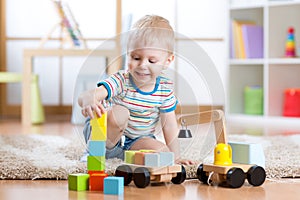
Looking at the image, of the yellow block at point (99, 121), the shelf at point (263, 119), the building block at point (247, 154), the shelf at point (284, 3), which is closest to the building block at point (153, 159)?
the yellow block at point (99, 121)

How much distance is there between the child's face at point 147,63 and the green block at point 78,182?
24cm

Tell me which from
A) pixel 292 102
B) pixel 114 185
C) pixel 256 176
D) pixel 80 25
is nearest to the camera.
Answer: pixel 114 185

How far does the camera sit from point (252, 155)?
4.48ft

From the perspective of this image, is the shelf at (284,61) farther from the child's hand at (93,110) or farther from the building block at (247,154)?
the child's hand at (93,110)

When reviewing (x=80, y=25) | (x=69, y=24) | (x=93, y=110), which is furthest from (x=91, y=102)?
(x=80, y=25)

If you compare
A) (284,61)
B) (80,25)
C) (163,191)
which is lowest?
(163,191)

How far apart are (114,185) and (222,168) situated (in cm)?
24

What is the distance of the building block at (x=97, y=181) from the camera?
1.25 m

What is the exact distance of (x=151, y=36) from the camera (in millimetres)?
1285

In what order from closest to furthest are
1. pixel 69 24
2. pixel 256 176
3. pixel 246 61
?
pixel 256 176, pixel 69 24, pixel 246 61

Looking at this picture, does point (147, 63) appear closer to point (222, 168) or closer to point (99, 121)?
point (99, 121)

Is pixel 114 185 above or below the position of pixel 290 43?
below

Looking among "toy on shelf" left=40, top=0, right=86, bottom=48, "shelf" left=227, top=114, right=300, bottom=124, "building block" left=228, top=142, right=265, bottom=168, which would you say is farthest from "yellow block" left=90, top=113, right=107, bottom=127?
"shelf" left=227, top=114, right=300, bottom=124

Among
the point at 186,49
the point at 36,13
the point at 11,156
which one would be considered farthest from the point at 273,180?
the point at 36,13
